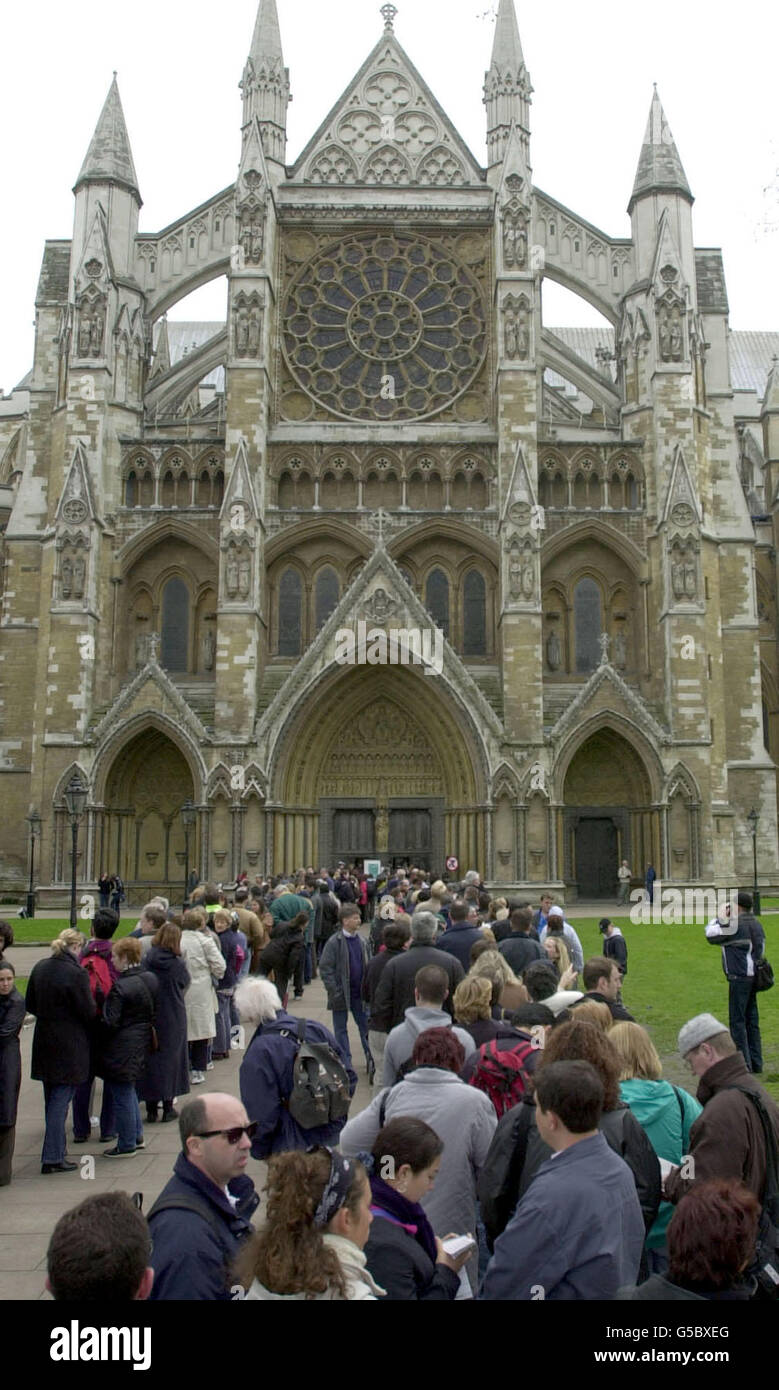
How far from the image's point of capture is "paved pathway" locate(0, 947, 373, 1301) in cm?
612

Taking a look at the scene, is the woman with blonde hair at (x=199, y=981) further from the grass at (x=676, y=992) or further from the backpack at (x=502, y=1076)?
the backpack at (x=502, y=1076)

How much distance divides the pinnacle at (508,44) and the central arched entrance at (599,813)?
20.4 m

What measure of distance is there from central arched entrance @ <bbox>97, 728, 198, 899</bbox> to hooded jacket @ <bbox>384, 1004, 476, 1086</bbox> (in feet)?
86.6

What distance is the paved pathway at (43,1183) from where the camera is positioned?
6117mm

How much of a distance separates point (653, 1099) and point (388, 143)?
36.8 meters

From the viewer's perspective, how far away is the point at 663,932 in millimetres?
24906

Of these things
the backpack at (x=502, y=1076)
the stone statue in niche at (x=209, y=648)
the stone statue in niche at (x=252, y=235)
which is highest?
the stone statue in niche at (x=252, y=235)

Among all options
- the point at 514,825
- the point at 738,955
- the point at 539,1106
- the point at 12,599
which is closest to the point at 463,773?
the point at 514,825

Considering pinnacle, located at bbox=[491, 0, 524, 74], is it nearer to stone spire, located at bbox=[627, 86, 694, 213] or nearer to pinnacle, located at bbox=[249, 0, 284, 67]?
stone spire, located at bbox=[627, 86, 694, 213]

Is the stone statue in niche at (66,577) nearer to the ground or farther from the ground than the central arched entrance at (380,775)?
farther from the ground

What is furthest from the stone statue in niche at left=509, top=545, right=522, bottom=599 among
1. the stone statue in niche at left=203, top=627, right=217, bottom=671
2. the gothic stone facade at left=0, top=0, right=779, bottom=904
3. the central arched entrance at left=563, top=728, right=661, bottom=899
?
the stone statue in niche at left=203, top=627, right=217, bottom=671

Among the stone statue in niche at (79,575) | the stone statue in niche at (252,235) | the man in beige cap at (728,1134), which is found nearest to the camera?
the man in beige cap at (728,1134)

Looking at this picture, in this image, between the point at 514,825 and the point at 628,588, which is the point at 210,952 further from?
the point at 628,588

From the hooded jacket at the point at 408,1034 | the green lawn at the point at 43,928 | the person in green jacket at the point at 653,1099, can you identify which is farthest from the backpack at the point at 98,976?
the green lawn at the point at 43,928
